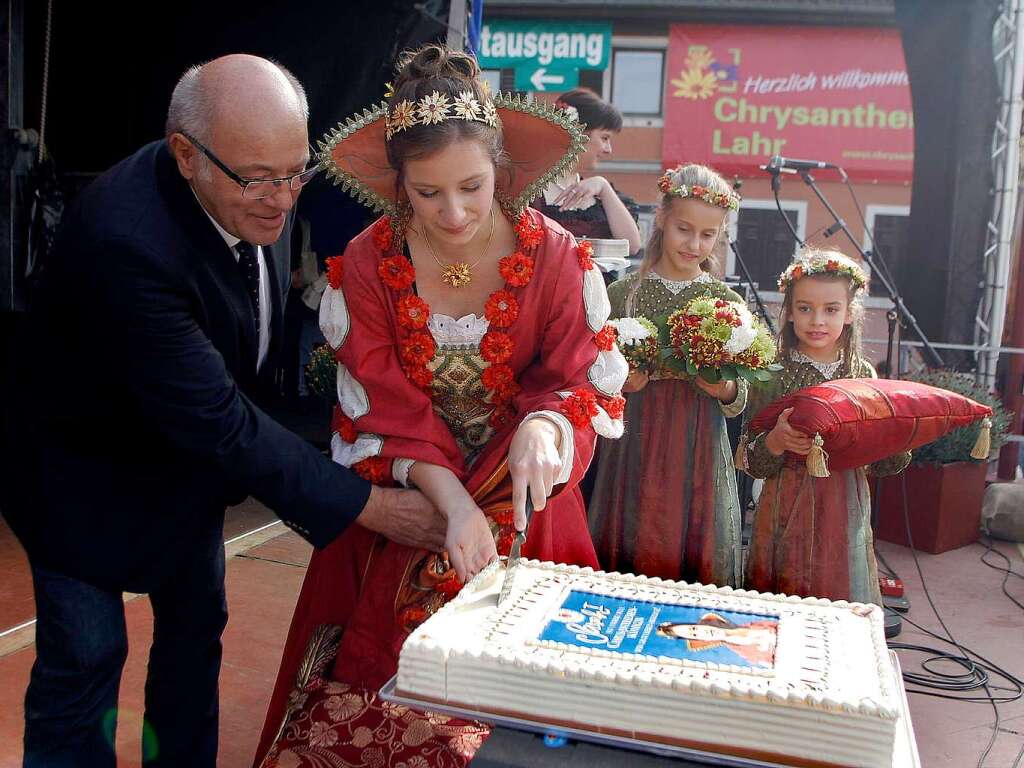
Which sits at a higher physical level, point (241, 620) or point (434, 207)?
point (434, 207)

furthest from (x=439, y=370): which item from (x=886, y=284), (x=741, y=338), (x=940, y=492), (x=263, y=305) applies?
(x=886, y=284)

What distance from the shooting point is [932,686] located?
10.4 feet

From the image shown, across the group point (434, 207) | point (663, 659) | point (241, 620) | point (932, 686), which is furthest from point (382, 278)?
point (932, 686)

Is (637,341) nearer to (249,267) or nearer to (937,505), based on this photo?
(249,267)

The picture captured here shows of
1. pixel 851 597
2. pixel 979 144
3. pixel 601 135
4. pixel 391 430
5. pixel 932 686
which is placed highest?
pixel 979 144

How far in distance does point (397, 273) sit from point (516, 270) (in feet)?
0.81

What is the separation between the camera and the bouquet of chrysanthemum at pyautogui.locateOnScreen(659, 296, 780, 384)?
2.87 meters

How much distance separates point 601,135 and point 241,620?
8.42ft

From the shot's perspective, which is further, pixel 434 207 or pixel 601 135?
pixel 601 135

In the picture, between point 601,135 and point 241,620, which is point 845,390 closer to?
point 601,135

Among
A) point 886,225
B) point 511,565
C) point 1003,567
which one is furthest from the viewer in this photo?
point 886,225

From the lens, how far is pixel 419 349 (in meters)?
1.86

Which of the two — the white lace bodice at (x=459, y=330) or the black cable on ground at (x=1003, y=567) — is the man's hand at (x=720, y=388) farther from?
the black cable on ground at (x=1003, y=567)

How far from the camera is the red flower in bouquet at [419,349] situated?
186cm
